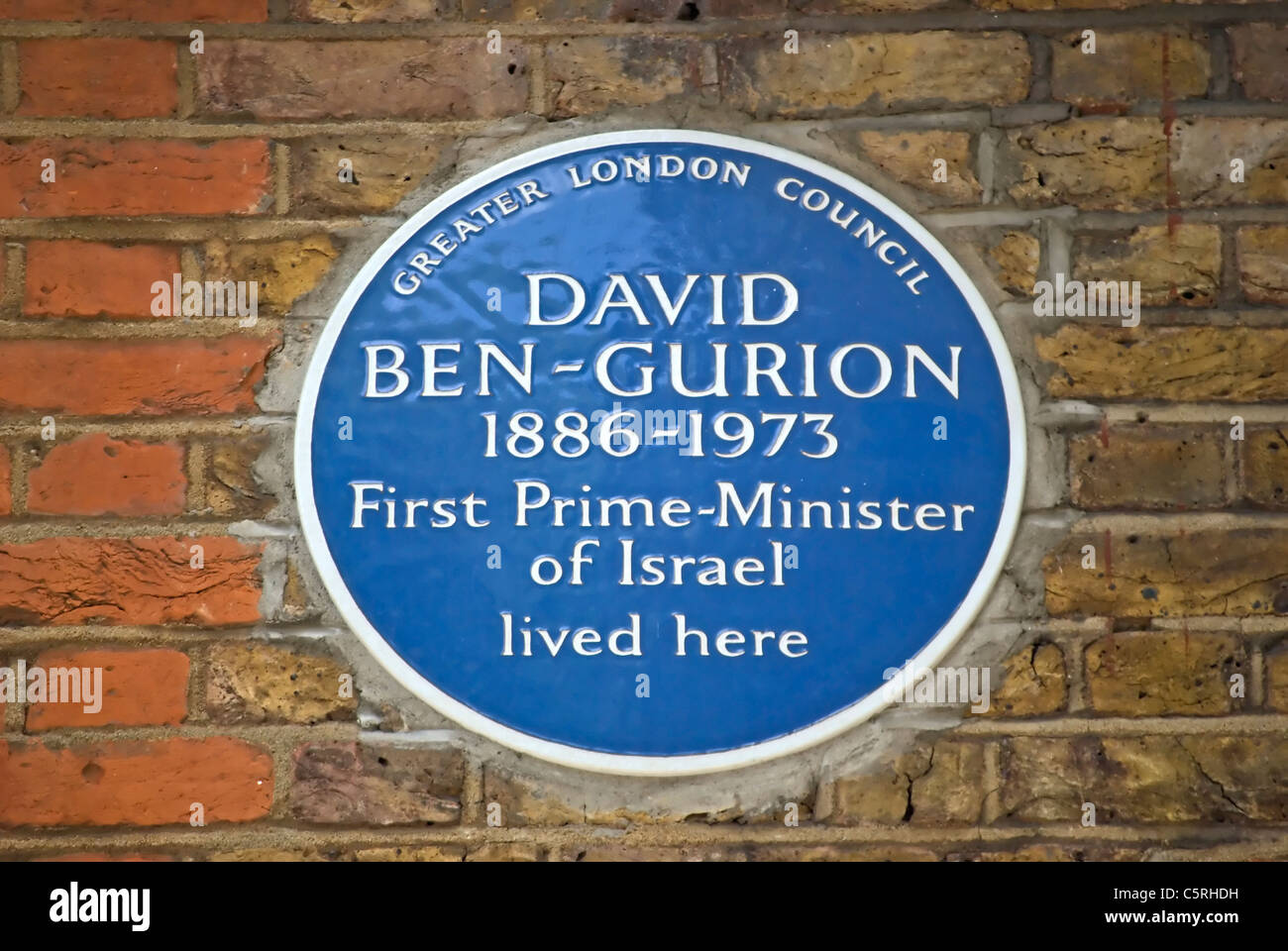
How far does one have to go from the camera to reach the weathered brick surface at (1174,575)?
1.27 metres

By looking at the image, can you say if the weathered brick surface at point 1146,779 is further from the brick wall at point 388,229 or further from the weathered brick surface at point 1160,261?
the weathered brick surface at point 1160,261

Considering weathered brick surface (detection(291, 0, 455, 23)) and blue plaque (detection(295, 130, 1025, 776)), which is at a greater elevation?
weathered brick surface (detection(291, 0, 455, 23))

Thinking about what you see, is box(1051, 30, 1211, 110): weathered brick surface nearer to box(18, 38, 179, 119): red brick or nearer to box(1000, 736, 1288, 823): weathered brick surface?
box(1000, 736, 1288, 823): weathered brick surface

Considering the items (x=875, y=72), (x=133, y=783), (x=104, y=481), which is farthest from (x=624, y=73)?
(x=133, y=783)

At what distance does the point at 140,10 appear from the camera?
4.42 ft

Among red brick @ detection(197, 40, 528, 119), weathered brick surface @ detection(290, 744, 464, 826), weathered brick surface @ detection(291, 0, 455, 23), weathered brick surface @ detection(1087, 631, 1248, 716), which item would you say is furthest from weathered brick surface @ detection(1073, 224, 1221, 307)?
weathered brick surface @ detection(290, 744, 464, 826)

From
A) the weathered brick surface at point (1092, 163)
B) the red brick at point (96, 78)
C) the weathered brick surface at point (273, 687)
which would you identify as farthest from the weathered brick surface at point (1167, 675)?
the red brick at point (96, 78)

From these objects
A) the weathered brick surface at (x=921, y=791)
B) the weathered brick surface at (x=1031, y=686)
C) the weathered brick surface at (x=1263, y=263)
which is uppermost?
the weathered brick surface at (x=1263, y=263)

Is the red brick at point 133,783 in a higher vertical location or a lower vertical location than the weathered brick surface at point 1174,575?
lower

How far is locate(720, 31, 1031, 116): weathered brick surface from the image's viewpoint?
133cm

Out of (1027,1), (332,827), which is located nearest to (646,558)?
(332,827)

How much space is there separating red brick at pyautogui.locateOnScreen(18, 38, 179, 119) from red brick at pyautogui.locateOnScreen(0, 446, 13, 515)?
0.41m

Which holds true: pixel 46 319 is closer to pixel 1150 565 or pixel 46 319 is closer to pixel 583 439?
pixel 583 439

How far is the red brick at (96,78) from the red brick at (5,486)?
1.36ft
